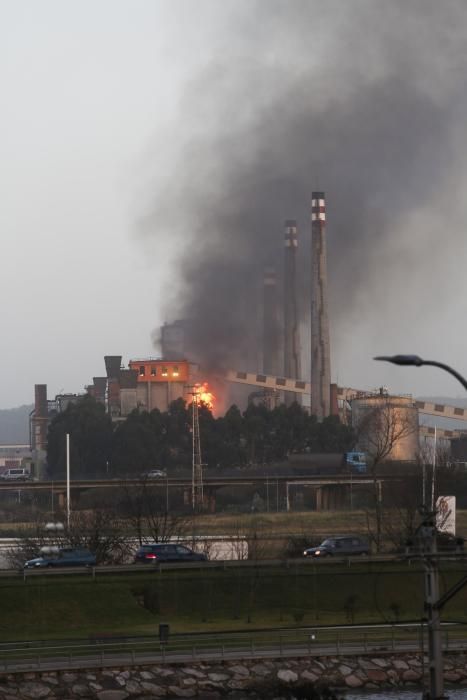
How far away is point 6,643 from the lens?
48.6 metres

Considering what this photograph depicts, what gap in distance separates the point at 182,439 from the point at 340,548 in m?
80.5

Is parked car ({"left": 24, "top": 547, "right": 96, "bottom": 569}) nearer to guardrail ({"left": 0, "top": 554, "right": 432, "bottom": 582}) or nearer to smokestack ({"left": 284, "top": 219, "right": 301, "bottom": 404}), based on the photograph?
guardrail ({"left": 0, "top": 554, "right": 432, "bottom": 582})

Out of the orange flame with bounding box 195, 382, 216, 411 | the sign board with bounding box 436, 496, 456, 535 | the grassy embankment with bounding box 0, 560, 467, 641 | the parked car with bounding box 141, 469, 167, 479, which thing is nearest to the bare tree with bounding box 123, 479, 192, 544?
the parked car with bounding box 141, 469, 167, 479

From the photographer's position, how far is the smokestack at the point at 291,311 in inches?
6954

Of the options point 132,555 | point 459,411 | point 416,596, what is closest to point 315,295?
point 459,411

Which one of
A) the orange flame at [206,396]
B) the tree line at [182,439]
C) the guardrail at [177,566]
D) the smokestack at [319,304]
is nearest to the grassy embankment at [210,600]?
the guardrail at [177,566]

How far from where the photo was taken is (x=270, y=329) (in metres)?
183

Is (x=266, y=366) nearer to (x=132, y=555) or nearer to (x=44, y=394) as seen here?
(x=44, y=394)

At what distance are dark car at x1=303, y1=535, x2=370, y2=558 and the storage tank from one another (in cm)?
7115

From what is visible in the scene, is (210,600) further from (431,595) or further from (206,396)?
(206,396)

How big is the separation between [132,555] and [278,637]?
20407 millimetres

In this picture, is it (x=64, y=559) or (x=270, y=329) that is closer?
(x=64, y=559)

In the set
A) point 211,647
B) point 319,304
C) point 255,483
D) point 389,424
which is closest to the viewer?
point 211,647

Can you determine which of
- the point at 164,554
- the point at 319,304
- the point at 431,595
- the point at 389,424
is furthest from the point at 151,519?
the point at 319,304
